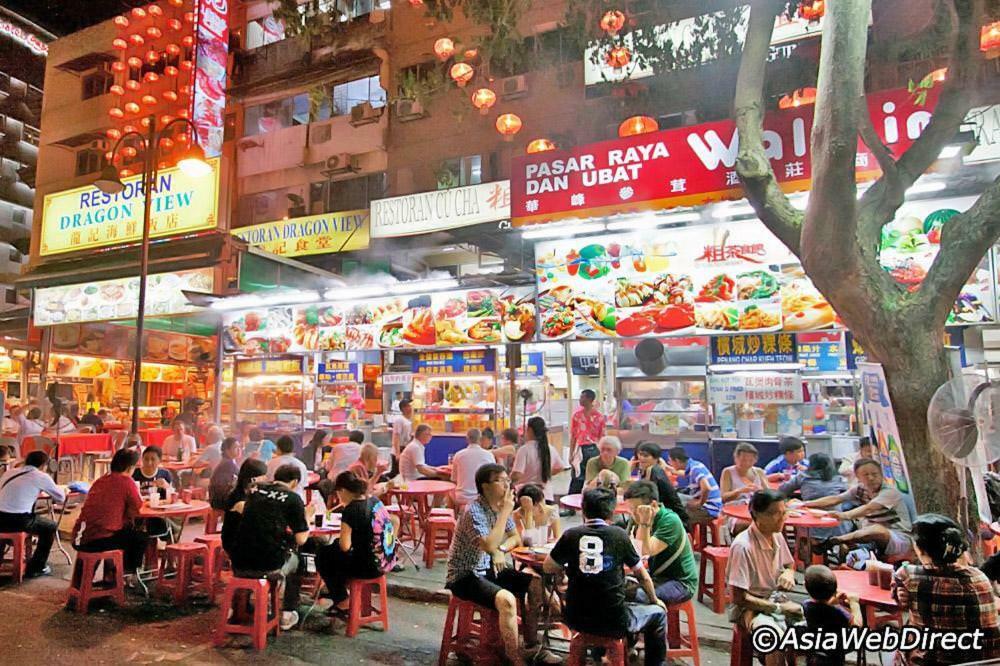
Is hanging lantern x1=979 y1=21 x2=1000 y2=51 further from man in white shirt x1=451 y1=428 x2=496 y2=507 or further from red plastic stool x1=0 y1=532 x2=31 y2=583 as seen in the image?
red plastic stool x1=0 y1=532 x2=31 y2=583

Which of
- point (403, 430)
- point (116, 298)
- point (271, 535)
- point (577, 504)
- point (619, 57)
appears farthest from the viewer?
point (116, 298)

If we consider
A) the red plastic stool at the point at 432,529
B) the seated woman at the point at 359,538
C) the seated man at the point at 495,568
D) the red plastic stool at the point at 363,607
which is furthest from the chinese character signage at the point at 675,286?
the red plastic stool at the point at 363,607

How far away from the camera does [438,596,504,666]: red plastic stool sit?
475cm

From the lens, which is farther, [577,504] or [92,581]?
[577,504]

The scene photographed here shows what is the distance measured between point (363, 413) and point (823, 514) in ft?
32.7

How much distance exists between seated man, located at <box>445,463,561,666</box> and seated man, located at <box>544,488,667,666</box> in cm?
58

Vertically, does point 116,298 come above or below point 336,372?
above

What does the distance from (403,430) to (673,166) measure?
6318mm

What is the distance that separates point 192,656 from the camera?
502 centimetres

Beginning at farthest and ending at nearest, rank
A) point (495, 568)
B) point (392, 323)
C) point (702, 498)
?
point (392, 323), point (702, 498), point (495, 568)

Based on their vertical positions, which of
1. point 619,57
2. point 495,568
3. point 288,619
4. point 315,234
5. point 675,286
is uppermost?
point 619,57

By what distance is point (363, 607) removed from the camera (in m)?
5.75

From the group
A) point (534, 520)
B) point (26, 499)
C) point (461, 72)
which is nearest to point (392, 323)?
point (26, 499)

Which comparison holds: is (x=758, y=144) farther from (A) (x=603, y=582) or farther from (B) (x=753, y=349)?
(B) (x=753, y=349)
